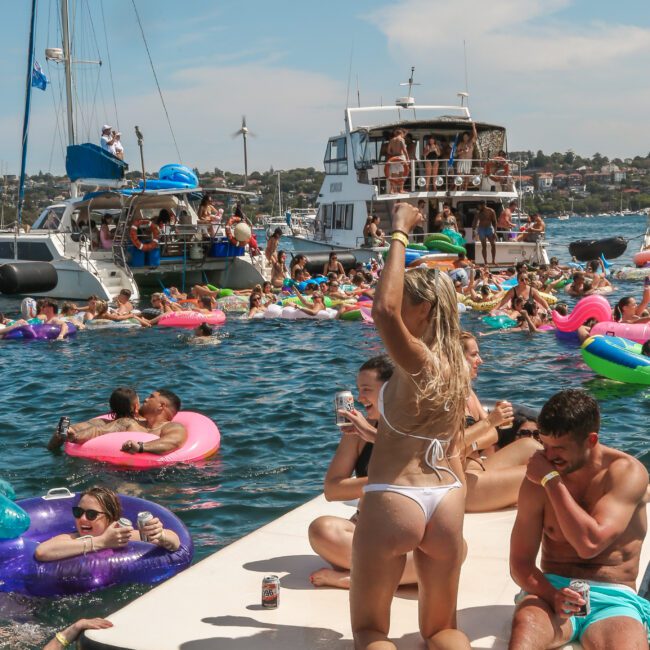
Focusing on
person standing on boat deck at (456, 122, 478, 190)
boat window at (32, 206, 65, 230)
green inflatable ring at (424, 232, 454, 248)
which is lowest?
green inflatable ring at (424, 232, 454, 248)

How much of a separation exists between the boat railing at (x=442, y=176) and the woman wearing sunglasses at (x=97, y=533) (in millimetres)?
21898

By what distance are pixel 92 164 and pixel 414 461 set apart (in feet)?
72.1

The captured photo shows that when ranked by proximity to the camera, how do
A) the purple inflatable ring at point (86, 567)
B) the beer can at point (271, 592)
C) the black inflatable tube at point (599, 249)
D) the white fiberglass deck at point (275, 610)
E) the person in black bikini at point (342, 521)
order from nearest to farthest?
the white fiberglass deck at point (275, 610), the beer can at point (271, 592), the person in black bikini at point (342, 521), the purple inflatable ring at point (86, 567), the black inflatable tube at point (599, 249)

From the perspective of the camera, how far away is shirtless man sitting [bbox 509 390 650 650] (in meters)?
3.91

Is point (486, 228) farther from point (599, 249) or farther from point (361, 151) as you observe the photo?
point (599, 249)

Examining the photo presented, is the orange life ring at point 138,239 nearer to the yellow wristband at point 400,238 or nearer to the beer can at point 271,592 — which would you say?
the beer can at point 271,592

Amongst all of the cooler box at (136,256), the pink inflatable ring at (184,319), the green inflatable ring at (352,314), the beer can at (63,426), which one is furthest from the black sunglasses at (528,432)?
the cooler box at (136,256)

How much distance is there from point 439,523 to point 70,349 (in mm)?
13931

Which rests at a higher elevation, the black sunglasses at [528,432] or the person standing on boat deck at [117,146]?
the person standing on boat deck at [117,146]

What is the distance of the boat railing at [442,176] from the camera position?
27141 millimetres

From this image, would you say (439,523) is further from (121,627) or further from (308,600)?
(121,627)

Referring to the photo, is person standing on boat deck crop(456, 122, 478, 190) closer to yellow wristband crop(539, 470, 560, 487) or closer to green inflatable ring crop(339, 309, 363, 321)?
green inflatable ring crop(339, 309, 363, 321)

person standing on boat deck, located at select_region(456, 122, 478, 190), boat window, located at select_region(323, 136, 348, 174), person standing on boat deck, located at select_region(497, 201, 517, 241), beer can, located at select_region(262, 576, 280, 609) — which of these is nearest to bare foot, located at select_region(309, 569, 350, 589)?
beer can, located at select_region(262, 576, 280, 609)

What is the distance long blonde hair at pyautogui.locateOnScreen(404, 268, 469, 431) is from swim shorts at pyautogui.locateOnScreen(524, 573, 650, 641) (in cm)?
107
